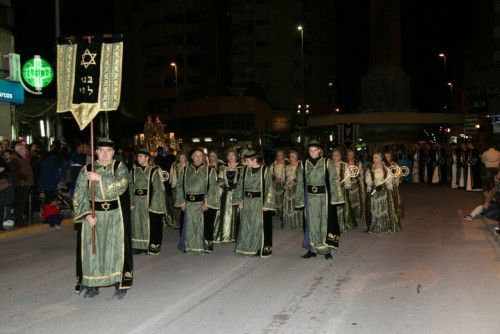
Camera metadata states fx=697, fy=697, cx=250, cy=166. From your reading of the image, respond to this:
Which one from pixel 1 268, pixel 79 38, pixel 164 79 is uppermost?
pixel 164 79

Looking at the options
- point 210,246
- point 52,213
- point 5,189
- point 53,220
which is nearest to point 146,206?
point 210,246

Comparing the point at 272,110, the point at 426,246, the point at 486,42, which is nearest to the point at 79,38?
the point at 426,246

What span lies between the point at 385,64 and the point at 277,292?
43.5 metres

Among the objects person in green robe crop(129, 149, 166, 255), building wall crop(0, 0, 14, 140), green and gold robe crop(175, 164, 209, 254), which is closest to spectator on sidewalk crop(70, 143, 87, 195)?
person in green robe crop(129, 149, 166, 255)

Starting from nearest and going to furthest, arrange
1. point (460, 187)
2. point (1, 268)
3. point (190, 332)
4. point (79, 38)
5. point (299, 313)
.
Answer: point (190, 332) < point (299, 313) < point (79, 38) < point (1, 268) < point (460, 187)

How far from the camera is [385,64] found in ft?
164

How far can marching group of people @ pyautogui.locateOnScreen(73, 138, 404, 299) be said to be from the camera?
786 cm

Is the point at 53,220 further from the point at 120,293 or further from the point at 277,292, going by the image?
the point at 277,292

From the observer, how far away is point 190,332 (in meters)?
6.58

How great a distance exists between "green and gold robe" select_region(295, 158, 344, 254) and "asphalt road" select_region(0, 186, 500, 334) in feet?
1.57

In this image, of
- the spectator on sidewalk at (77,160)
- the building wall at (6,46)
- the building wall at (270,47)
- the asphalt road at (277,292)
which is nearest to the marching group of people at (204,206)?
the asphalt road at (277,292)

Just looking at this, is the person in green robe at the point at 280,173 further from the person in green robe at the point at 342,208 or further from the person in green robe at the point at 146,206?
the person in green robe at the point at 146,206

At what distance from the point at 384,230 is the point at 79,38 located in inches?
323

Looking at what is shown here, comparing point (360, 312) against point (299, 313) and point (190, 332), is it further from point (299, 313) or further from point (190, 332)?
point (190, 332)
